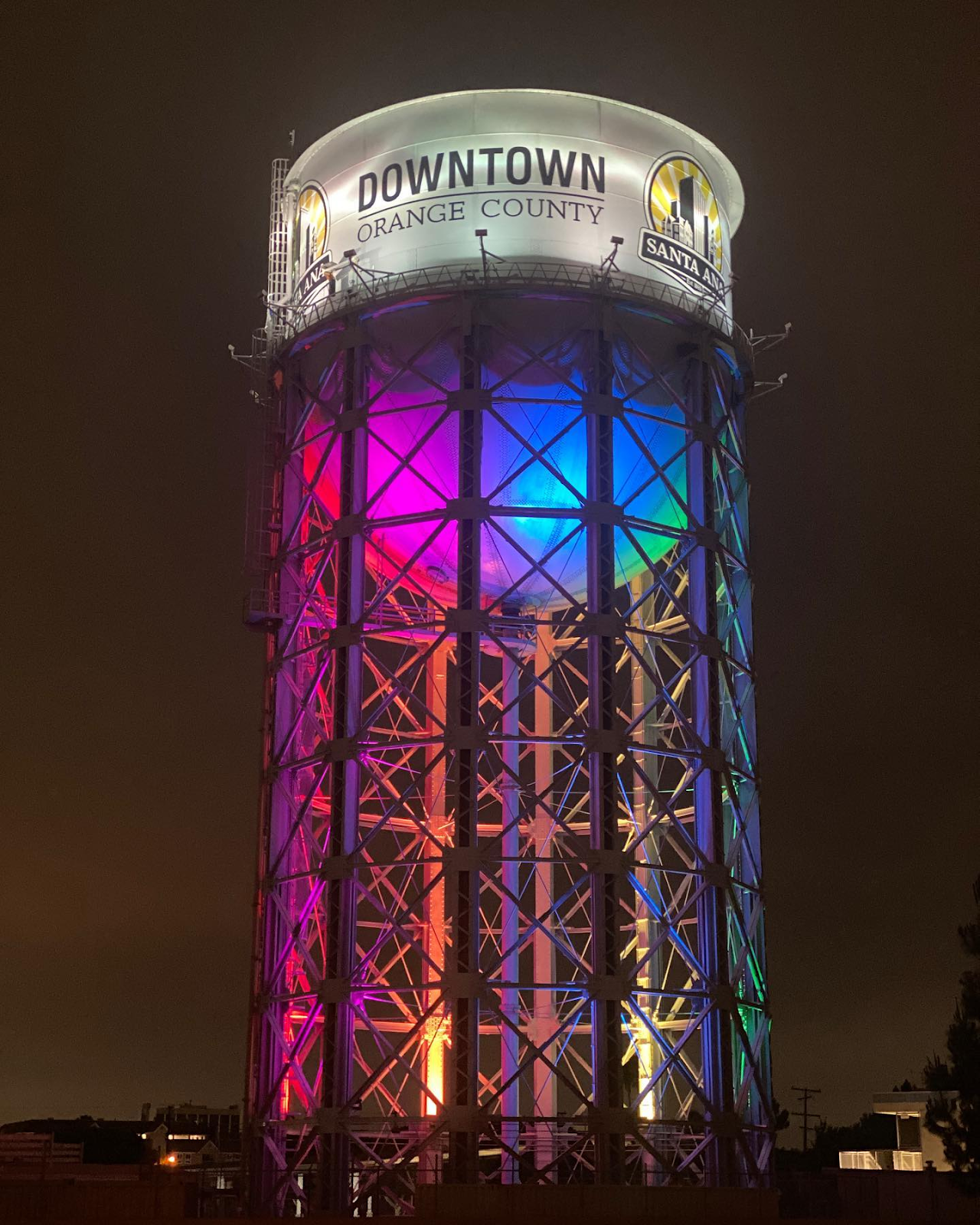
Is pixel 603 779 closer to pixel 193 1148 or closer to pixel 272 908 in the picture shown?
pixel 272 908

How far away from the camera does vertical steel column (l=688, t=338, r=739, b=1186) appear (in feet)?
116

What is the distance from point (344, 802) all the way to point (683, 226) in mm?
15407

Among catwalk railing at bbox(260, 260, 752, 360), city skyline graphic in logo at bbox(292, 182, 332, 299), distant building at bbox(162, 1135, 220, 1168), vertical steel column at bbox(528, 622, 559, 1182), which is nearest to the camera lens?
catwalk railing at bbox(260, 260, 752, 360)

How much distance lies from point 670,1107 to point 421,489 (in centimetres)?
2721

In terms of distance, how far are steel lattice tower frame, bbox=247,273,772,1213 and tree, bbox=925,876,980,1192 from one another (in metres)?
4.03

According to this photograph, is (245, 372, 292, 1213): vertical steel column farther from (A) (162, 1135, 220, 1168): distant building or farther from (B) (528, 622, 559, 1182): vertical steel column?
(A) (162, 1135, 220, 1168): distant building

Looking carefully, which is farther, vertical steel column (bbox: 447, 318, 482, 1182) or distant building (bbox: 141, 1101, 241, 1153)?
distant building (bbox: 141, 1101, 241, 1153)

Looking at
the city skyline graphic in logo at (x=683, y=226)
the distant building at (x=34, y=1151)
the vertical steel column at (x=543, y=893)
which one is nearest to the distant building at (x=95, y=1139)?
the distant building at (x=34, y=1151)

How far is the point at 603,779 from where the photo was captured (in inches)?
1419

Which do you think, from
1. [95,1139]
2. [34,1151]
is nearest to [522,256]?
[34,1151]

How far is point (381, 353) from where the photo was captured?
39.1m

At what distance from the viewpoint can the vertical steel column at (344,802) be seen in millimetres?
34312

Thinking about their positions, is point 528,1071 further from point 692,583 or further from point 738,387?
point 738,387

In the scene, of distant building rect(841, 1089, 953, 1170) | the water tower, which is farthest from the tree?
distant building rect(841, 1089, 953, 1170)
